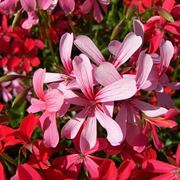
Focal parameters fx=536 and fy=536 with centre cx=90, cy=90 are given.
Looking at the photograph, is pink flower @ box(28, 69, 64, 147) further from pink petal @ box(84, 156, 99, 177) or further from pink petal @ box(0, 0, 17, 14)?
pink petal @ box(0, 0, 17, 14)

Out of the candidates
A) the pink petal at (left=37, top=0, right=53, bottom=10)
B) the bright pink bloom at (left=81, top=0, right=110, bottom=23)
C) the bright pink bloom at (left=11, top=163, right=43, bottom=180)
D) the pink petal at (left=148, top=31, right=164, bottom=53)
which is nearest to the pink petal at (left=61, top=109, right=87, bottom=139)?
the bright pink bloom at (left=11, top=163, right=43, bottom=180)

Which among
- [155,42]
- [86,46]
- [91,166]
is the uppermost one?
[86,46]

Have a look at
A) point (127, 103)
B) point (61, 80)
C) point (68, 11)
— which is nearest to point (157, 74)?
point (127, 103)

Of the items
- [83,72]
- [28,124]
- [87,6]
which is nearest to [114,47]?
[83,72]

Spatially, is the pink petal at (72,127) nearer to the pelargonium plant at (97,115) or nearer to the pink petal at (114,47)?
the pelargonium plant at (97,115)

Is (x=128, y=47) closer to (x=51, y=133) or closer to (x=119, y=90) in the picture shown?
(x=119, y=90)

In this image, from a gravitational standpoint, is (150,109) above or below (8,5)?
below

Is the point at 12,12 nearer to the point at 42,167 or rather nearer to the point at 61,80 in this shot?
the point at 61,80
